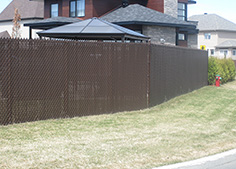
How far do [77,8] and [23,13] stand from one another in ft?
61.3

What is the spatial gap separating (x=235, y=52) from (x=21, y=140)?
190 ft

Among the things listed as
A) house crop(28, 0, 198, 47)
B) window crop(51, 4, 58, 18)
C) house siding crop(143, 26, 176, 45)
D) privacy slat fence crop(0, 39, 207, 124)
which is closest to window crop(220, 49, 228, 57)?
house crop(28, 0, 198, 47)

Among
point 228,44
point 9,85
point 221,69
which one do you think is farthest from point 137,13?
point 228,44

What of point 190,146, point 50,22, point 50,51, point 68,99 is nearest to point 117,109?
point 68,99

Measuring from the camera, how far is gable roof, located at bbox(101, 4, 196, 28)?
2428 cm

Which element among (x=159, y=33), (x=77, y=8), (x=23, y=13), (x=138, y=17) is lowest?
(x=159, y=33)

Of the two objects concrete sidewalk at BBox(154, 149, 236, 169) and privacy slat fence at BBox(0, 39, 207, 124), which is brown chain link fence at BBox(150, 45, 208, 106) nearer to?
privacy slat fence at BBox(0, 39, 207, 124)

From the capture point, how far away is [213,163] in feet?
22.0

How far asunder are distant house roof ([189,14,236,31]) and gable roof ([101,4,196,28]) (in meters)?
38.6

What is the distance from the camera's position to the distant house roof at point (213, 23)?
206 ft

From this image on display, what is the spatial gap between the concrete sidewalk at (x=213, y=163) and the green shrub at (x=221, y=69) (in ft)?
51.1

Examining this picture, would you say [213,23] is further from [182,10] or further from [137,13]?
[137,13]

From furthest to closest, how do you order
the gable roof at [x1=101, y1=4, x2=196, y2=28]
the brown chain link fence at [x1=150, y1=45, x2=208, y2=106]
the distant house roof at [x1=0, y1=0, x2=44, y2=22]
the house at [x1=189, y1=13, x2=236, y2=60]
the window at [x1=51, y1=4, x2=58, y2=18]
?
the house at [x1=189, y1=13, x2=236, y2=60] < the distant house roof at [x1=0, y1=0, x2=44, y2=22] < the window at [x1=51, y1=4, x2=58, y2=18] < the gable roof at [x1=101, y1=4, x2=196, y2=28] < the brown chain link fence at [x1=150, y1=45, x2=208, y2=106]

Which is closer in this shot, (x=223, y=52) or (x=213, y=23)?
(x=223, y=52)
